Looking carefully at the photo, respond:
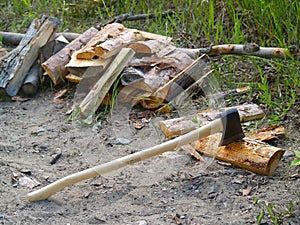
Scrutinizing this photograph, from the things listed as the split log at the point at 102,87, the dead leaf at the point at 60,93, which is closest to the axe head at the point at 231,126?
the split log at the point at 102,87

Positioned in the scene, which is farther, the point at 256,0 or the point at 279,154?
the point at 256,0

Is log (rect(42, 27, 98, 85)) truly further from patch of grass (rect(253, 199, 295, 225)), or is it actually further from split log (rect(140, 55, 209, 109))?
patch of grass (rect(253, 199, 295, 225))

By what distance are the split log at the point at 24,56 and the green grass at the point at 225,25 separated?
617mm

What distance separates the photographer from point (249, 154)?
3.21 m

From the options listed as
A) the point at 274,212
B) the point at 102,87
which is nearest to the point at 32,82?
the point at 102,87

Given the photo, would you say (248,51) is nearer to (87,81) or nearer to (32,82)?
(87,81)

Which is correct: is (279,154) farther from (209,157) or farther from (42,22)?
(42,22)

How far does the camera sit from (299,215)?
283 cm

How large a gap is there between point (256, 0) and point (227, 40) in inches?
14.8

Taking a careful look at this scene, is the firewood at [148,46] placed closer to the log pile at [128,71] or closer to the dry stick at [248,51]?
the log pile at [128,71]

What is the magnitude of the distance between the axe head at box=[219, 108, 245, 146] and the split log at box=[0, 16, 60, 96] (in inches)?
77.8

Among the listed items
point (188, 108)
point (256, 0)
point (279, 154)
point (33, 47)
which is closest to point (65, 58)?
point (33, 47)

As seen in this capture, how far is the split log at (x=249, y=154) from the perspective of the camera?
3156mm

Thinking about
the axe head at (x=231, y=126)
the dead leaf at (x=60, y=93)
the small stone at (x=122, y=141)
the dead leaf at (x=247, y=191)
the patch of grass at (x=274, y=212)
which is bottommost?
the dead leaf at (x=60, y=93)
